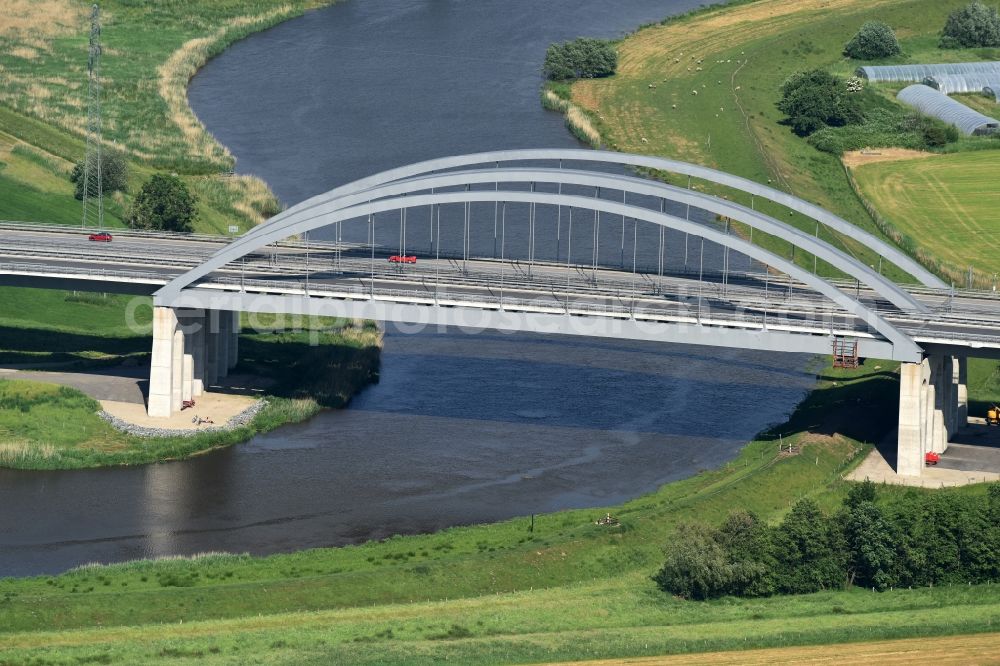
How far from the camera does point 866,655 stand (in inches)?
2840

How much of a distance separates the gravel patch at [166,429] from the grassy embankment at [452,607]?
19.3 metres

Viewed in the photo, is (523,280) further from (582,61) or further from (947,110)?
(582,61)

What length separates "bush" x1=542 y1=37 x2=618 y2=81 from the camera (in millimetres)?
183875

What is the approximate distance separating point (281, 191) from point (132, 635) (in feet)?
270

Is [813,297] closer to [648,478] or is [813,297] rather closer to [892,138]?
[648,478]

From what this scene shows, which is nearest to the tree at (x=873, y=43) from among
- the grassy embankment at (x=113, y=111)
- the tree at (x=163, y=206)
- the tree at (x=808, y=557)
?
the grassy embankment at (x=113, y=111)

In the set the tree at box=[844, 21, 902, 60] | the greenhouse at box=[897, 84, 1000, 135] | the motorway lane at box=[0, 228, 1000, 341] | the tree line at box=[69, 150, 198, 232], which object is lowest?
the motorway lane at box=[0, 228, 1000, 341]

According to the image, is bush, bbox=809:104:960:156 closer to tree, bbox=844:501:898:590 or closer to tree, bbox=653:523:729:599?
tree, bbox=844:501:898:590

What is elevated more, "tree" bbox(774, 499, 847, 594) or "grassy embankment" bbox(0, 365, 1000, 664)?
"tree" bbox(774, 499, 847, 594)

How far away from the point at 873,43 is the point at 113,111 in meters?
73.4

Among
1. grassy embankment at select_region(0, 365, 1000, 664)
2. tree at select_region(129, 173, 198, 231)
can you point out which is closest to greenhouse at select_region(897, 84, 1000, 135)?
tree at select_region(129, 173, 198, 231)

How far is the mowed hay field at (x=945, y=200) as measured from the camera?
137 metres

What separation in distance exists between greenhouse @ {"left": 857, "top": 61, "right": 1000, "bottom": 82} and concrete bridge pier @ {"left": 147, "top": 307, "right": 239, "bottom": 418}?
3440 inches

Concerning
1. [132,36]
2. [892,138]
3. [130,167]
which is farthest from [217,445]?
[132,36]
